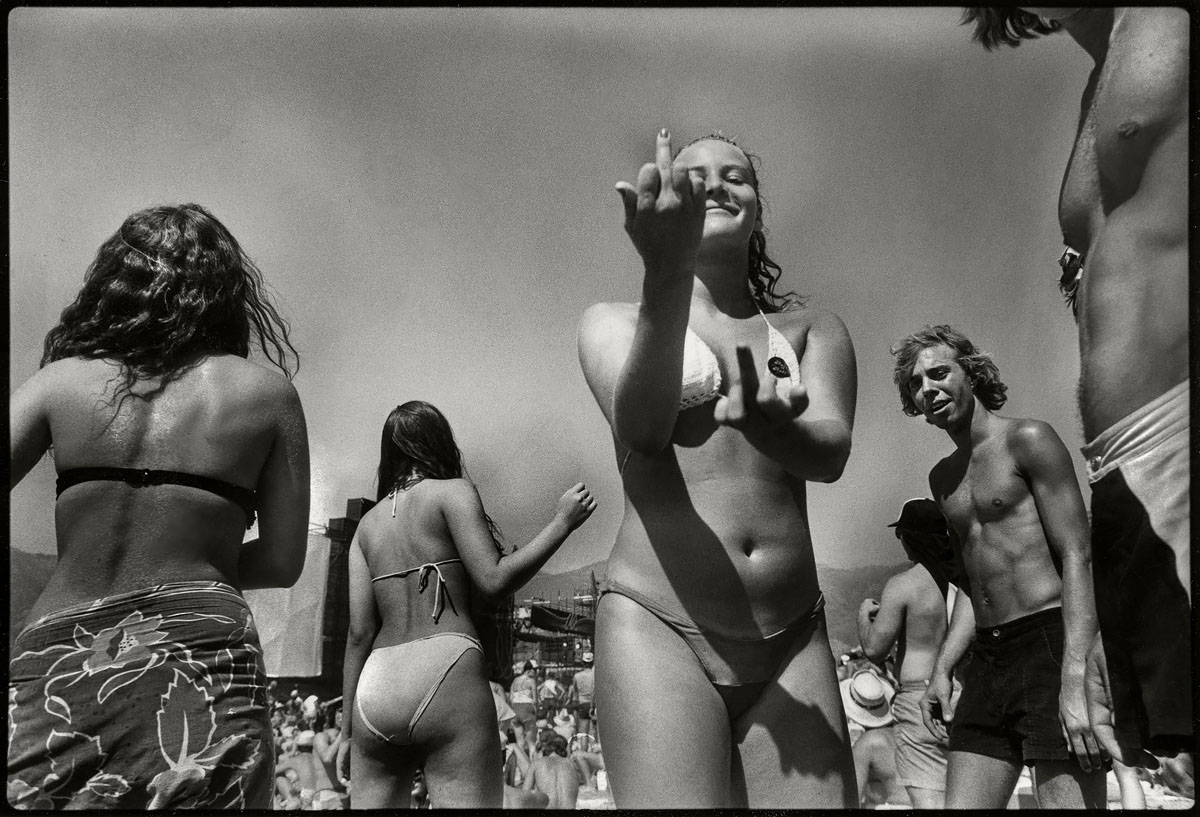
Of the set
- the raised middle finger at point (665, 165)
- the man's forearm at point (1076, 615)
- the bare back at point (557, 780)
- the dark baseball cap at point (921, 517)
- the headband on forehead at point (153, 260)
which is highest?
the headband on forehead at point (153, 260)

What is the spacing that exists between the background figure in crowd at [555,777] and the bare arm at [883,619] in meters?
1.21

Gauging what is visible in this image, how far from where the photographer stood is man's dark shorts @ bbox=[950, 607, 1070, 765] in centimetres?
311

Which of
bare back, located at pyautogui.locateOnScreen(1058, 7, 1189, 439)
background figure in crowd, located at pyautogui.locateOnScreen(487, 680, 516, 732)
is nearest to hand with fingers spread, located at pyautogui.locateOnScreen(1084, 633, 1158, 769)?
bare back, located at pyautogui.locateOnScreen(1058, 7, 1189, 439)

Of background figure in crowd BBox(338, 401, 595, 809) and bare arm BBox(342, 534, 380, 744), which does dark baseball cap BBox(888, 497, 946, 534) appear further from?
bare arm BBox(342, 534, 380, 744)

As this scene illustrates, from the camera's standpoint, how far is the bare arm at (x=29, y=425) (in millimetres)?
2471

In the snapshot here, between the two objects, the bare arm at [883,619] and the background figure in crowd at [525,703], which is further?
the bare arm at [883,619]

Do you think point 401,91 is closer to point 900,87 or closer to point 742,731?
point 900,87

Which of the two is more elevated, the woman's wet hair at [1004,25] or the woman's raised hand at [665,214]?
the woman's wet hair at [1004,25]

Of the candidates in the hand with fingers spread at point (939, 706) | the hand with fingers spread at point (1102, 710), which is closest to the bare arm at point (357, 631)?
the hand with fingers spread at point (939, 706)

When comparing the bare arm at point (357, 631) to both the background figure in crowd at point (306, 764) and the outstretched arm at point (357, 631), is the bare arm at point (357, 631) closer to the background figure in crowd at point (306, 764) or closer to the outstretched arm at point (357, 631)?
the outstretched arm at point (357, 631)

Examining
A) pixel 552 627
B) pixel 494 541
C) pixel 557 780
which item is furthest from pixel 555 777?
pixel 494 541

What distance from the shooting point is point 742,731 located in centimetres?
227

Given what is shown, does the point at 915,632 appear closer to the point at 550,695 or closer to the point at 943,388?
the point at 943,388

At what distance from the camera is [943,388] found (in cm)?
353
